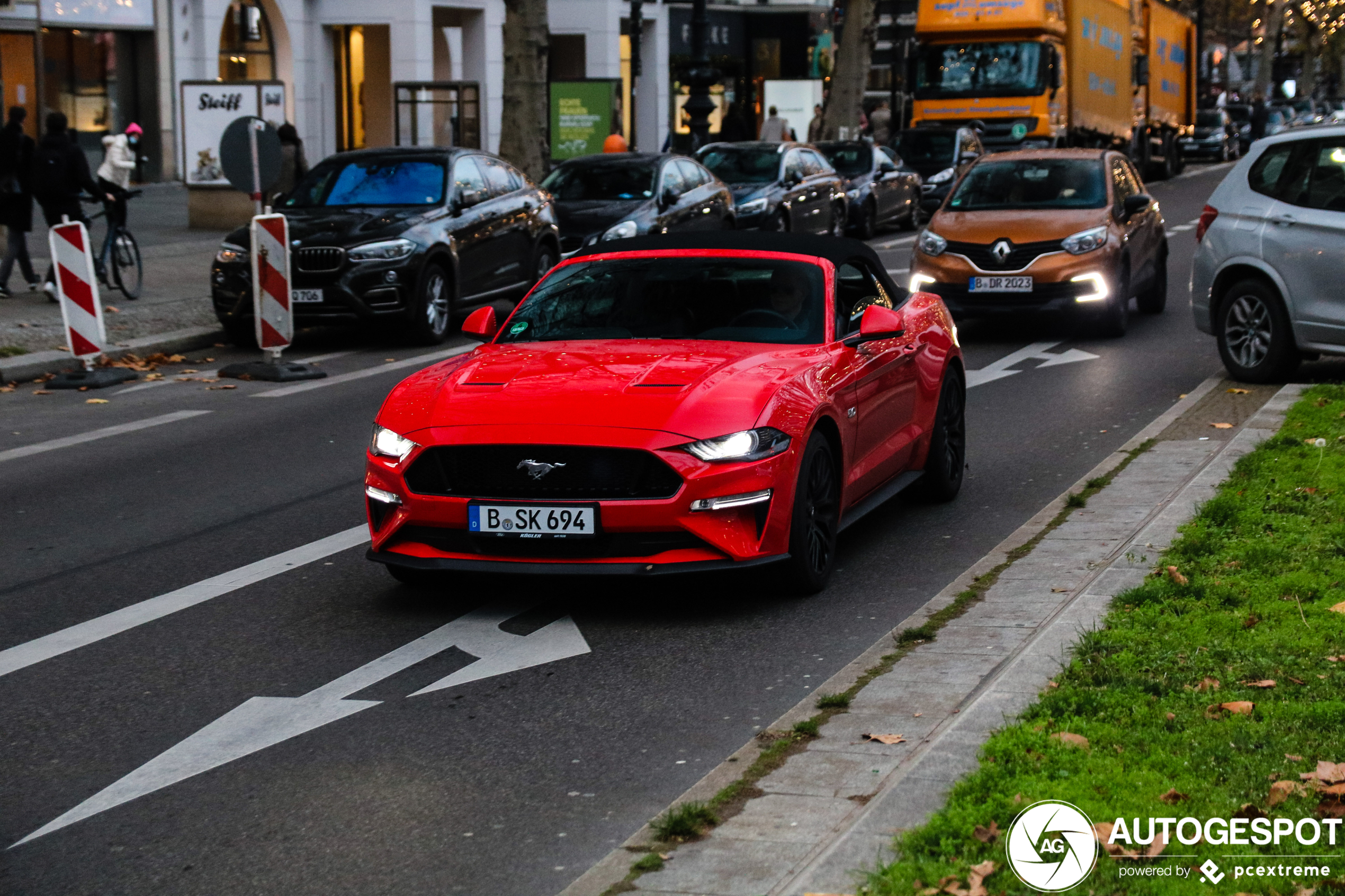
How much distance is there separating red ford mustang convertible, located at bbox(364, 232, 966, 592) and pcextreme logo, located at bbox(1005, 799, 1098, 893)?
2.53 metres

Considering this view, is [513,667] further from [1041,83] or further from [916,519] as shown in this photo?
[1041,83]

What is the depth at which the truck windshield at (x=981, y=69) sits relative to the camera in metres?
33.8

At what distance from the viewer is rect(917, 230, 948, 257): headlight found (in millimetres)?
16047

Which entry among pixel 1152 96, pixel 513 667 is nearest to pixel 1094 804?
pixel 513 667

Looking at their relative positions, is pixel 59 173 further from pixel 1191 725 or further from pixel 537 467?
pixel 1191 725

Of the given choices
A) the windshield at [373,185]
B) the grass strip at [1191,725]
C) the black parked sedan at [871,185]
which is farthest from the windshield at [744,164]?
the grass strip at [1191,725]

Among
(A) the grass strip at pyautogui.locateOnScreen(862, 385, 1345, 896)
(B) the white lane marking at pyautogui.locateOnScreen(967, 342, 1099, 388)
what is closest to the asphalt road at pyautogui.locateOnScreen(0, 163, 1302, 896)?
(A) the grass strip at pyautogui.locateOnScreen(862, 385, 1345, 896)

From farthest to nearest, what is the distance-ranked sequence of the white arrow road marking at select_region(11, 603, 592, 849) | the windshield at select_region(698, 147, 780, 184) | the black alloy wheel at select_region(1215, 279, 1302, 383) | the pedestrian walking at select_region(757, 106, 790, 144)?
the pedestrian walking at select_region(757, 106, 790, 144) < the windshield at select_region(698, 147, 780, 184) < the black alloy wheel at select_region(1215, 279, 1302, 383) < the white arrow road marking at select_region(11, 603, 592, 849)

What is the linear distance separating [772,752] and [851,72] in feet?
124

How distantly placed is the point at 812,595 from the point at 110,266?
12.8 metres

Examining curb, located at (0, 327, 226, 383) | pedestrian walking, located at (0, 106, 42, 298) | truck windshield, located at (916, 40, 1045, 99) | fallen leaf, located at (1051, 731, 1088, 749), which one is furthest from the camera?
truck windshield, located at (916, 40, 1045, 99)

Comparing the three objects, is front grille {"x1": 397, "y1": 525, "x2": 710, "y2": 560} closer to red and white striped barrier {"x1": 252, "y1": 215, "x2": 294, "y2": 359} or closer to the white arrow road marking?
the white arrow road marking

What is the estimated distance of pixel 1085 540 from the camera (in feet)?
25.9

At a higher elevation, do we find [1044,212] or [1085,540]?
[1044,212]
